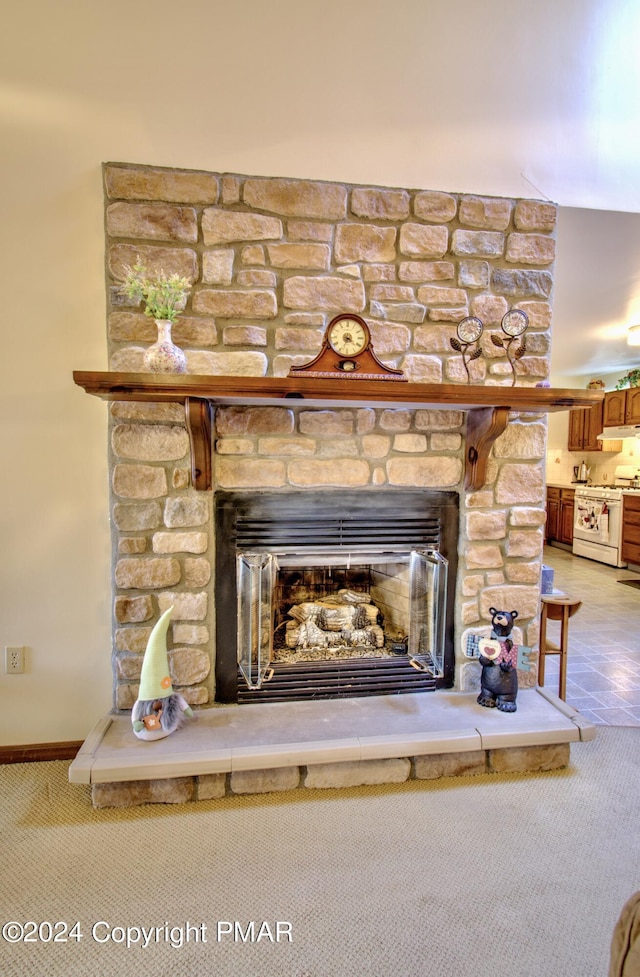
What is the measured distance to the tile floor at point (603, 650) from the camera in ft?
8.38

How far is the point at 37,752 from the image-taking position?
2010 millimetres

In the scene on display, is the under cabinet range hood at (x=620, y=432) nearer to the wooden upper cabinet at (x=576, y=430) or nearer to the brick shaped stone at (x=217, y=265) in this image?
the wooden upper cabinet at (x=576, y=430)

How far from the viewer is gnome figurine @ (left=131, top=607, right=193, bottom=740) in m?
1.80

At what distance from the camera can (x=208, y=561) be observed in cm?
202

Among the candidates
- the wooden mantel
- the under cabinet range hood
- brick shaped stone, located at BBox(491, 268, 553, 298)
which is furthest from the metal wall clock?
the under cabinet range hood

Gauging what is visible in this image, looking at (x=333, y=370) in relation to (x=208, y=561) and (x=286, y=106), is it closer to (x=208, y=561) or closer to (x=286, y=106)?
(x=208, y=561)

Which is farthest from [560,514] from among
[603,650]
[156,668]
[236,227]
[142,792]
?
[142,792]

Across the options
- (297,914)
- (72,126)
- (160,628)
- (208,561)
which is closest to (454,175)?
(72,126)

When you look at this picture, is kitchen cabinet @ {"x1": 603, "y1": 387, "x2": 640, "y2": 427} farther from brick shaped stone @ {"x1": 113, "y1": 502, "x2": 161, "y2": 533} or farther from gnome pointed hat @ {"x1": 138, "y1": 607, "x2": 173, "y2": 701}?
gnome pointed hat @ {"x1": 138, "y1": 607, "x2": 173, "y2": 701}

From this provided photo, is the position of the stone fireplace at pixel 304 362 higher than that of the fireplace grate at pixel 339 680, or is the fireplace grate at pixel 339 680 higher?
the stone fireplace at pixel 304 362

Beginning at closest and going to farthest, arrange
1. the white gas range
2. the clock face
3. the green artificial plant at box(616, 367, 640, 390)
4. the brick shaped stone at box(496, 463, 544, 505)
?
1. the clock face
2. the brick shaped stone at box(496, 463, 544, 505)
3. the white gas range
4. the green artificial plant at box(616, 367, 640, 390)

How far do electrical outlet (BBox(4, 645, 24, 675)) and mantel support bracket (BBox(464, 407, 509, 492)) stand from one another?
198cm

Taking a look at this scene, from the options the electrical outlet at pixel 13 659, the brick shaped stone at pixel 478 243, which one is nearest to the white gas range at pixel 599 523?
the brick shaped stone at pixel 478 243

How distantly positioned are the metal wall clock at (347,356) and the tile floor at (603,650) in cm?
202
